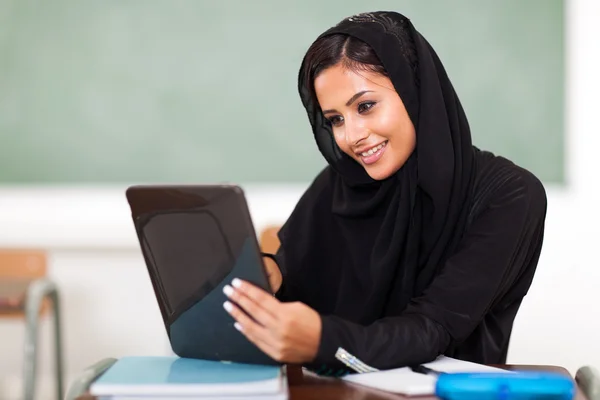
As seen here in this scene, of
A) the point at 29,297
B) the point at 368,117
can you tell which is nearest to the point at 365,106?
the point at 368,117

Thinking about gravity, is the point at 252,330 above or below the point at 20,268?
above

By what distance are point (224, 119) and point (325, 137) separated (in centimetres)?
109

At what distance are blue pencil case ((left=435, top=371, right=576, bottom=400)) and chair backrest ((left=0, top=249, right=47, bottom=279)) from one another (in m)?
Result: 1.81

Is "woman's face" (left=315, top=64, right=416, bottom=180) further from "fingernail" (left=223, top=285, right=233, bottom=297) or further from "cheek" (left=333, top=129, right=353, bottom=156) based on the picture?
"fingernail" (left=223, top=285, right=233, bottom=297)

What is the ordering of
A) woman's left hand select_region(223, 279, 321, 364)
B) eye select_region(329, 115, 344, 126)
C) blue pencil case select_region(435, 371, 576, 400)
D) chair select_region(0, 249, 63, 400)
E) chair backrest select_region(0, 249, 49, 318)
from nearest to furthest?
blue pencil case select_region(435, 371, 576, 400), woman's left hand select_region(223, 279, 321, 364), eye select_region(329, 115, 344, 126), chair select_region(0, 249, 63, 400), chair backrest select_region(0, 249, 49, 318)

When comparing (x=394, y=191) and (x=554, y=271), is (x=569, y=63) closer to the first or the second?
(x=554, y=271)

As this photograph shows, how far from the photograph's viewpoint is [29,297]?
2082 millimetres

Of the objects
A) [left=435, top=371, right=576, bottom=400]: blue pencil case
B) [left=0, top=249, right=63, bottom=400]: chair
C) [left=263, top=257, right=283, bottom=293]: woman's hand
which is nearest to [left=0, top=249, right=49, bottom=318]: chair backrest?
[left=0, top=249, right=63, bottom=400]: chair

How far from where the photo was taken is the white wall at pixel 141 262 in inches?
93.1

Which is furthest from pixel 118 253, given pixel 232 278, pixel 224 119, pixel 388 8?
pixel 232 278

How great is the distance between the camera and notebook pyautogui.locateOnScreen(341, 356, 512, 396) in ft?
2.90

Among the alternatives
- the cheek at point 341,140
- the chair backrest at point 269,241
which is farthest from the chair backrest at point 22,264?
the cheek at point 341,140

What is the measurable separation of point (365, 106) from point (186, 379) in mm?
568

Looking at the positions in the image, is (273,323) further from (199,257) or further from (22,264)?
(22,264)
